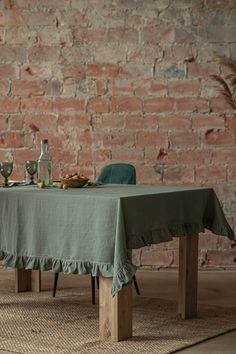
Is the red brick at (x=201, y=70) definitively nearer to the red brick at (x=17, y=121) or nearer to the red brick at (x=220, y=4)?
the red brick at (x=220, y=4)

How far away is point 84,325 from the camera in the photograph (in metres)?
4.71

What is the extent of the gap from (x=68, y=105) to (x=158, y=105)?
718mm

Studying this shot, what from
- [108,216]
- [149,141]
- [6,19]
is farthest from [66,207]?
[6,19]

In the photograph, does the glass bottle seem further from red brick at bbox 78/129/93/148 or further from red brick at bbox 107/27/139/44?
red brick at bbox 107/27/139/44

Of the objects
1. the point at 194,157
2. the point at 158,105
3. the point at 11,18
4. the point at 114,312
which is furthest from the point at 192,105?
the point at 114,312

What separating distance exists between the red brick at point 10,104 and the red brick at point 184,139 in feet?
4.14

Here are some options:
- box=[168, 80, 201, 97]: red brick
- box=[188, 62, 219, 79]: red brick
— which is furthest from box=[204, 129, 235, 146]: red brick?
box=[188, 62, 219, 79]: red brick

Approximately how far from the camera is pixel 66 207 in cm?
437

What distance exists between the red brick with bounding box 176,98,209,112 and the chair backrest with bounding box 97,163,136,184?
1159 millimetres

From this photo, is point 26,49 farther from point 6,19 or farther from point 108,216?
point 108,216

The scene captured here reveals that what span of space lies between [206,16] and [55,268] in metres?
2.91

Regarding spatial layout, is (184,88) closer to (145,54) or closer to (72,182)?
(145,54)

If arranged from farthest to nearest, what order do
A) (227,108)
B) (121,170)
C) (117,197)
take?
(227,108) → (121,170) → (117,197)

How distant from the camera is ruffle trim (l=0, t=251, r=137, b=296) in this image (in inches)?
162
